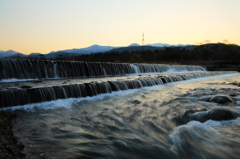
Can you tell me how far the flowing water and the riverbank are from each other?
131mm

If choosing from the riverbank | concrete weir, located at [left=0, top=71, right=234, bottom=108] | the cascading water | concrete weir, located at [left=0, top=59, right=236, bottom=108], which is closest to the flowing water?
the cascading water

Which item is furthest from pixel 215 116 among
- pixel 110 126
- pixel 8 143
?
pixel 8 143

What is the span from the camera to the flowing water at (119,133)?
323cm

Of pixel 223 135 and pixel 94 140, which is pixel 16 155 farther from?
pixel 223 135

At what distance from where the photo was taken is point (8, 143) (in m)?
2.88

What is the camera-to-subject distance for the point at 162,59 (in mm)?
38906

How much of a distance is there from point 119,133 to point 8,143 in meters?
2.28

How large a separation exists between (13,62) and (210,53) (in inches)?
1761

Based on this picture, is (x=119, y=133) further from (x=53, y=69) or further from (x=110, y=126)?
(x=53, y=69)

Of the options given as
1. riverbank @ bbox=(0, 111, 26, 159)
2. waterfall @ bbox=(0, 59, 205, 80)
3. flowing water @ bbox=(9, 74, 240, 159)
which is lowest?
flowing water @ bbox=(9, 74, 240, 159)

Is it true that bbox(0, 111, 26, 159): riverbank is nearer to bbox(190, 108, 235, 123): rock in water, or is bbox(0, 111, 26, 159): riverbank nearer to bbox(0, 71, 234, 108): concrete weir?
bbox(0, 71, 234, 108): concrete weir

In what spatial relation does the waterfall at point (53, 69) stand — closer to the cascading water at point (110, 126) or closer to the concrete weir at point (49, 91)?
the concrete weir at point (49, 91)

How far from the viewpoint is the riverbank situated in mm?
2482

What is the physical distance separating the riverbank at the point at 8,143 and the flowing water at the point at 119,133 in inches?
5.2
